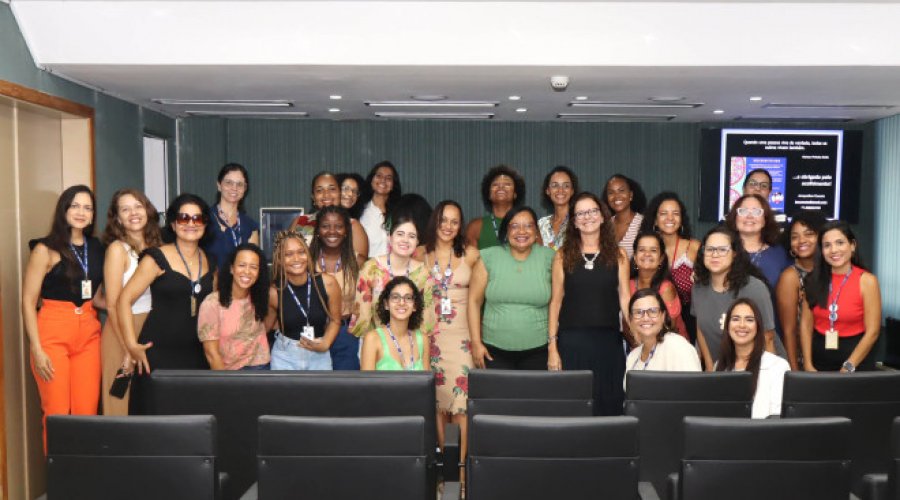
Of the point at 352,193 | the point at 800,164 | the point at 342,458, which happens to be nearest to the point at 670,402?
the point at 342,458

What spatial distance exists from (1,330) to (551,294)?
331 centimetres

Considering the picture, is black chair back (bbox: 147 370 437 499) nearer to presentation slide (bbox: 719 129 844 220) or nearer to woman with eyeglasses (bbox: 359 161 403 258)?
woman with eyeglasses (bbox: 359 161 403 258)

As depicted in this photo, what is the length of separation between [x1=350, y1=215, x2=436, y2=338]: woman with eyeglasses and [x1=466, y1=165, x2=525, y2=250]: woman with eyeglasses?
1.27 meters

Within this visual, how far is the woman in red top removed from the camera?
4.93m

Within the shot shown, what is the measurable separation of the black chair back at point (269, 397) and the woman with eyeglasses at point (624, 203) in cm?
356

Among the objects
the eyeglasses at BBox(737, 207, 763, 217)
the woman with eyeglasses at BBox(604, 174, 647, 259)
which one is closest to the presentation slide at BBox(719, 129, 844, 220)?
the woman with eyeglasses at BBox(604, 174, 647, 259)

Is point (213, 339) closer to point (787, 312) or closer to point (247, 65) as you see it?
point (247, 65)

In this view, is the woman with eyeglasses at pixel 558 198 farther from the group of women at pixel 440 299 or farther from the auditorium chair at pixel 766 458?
the auditorium chair at pixel 766 458

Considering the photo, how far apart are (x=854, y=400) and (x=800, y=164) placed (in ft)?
20.4

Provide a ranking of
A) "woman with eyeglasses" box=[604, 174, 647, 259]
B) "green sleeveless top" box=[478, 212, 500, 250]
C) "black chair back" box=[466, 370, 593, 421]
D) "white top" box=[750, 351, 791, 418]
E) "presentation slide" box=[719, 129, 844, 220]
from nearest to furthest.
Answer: "black chair back" box=[466, 370, 593, 421] < "white top" box=[750, 351, 791, 418] < "green sleeveless top" box=[478, 212, 500, 250] < "woman with eyeglasses" box=[604, 174, 647, 259] < "presentation slide" box=[719, 129, 844, 220]

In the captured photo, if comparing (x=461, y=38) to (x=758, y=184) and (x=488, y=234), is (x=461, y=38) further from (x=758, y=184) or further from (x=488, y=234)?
(x=758, y=184)

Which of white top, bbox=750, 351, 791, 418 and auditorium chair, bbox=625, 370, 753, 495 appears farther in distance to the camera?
white top, bbox=750, 351, 791, 418

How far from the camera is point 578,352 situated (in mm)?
4965

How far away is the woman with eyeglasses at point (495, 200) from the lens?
20.1 ft
